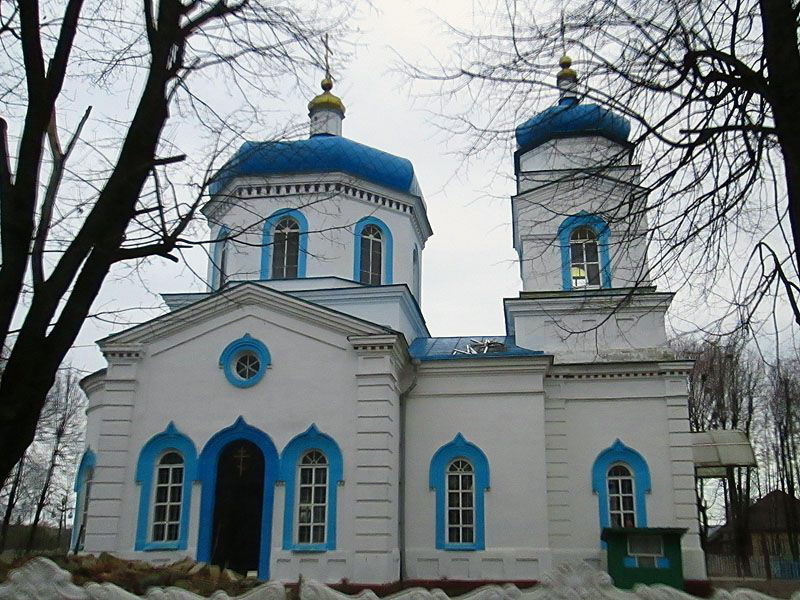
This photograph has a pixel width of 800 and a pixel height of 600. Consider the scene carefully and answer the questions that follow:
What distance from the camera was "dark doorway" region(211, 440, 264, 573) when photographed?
41.5 feet

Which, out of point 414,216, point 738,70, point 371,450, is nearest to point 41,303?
point 738,70

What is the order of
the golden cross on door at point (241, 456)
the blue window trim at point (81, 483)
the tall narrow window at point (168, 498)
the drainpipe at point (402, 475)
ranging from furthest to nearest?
the blue window trim at point (81, 483) → the drainpipe at point (402, 475) → the golden cross on door at point (241, 456) → the tall narrow window at point (168, 498)

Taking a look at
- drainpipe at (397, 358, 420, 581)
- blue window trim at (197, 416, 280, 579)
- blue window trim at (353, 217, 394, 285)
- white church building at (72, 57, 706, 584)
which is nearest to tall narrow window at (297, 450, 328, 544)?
white church building at (72, 57, 706, 584)

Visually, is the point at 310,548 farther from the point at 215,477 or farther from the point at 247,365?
the point at 247,365

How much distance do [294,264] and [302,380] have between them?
3.46 metres

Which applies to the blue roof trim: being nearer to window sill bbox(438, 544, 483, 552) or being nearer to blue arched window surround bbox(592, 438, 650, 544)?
blue arched window surround bbox(592, 438, 650, 544)

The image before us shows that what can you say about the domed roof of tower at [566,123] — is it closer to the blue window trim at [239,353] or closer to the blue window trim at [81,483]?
the blue window trim at [239,353]

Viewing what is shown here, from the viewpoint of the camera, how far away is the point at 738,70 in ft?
16.7

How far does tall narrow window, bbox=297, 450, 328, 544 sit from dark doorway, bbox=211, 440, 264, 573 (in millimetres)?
626

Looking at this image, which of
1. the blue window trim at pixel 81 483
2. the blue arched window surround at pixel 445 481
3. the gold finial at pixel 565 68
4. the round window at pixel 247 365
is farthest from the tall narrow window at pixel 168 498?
the gold finial at pixel 565 68

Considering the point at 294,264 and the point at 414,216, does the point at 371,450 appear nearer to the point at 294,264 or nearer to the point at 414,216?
the point at 294,264

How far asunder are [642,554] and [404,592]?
849cm

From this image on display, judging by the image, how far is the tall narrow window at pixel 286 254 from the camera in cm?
1595

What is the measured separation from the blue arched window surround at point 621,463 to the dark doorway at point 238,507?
5511 millimetres
